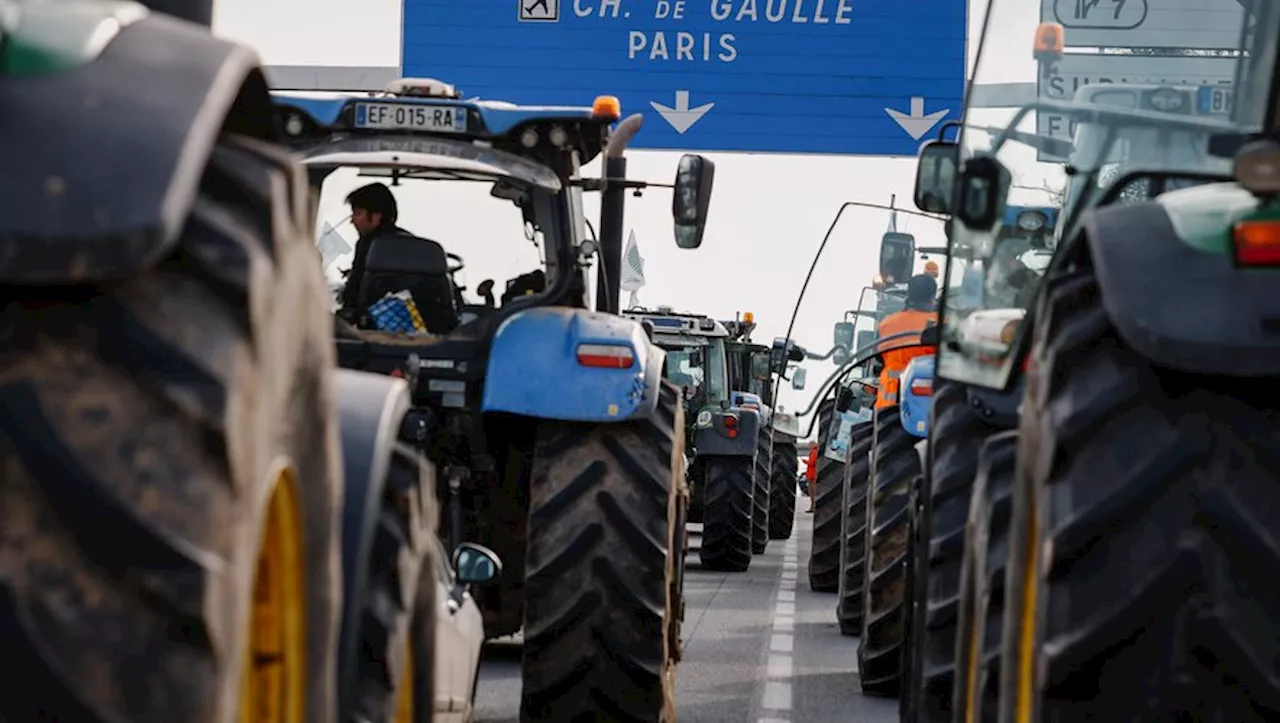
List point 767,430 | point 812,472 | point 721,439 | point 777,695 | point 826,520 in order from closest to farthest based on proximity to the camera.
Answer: point 777,695 → point 826,520 → point 721,439 → point 767,430 → point 812,472

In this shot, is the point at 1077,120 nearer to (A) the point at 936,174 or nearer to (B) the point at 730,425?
(A) the point at 936,174

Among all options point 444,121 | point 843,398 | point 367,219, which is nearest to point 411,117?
point 444,121

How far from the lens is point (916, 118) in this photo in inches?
1028

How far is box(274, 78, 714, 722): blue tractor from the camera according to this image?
8.72 m

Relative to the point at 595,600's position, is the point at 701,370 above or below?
below

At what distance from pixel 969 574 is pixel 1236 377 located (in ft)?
5.84

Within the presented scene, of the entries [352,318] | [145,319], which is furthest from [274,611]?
[352,318]

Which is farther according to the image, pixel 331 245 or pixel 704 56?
pixel 704 56

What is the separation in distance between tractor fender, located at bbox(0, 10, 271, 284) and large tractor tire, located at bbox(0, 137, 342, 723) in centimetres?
4

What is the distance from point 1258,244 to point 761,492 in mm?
21010

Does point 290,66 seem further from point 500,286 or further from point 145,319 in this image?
point 145,319

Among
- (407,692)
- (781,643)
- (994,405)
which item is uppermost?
(994,405)

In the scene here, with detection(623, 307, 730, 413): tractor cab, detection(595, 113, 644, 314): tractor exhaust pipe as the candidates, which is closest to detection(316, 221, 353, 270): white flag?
detection(595, 113, 644, 314): tractor exhaust pipe

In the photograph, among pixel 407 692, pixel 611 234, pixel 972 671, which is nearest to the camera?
pixel 407 692
